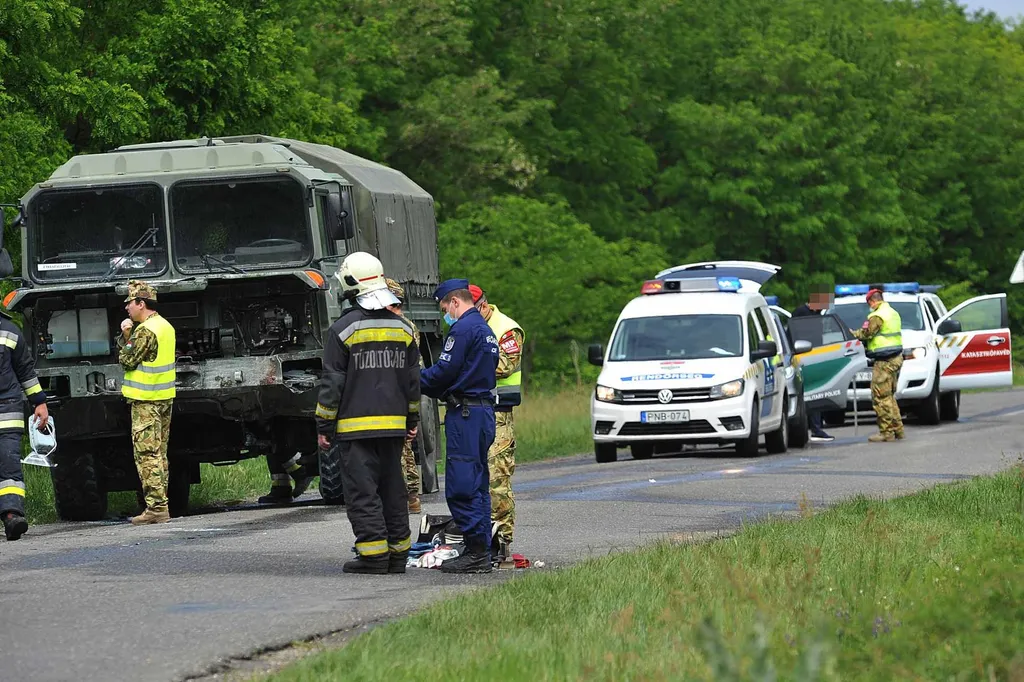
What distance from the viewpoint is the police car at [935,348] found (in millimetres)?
28312

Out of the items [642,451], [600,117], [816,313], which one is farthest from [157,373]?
[600,117]

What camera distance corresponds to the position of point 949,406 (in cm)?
3012

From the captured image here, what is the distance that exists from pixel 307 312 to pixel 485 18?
3154 cm

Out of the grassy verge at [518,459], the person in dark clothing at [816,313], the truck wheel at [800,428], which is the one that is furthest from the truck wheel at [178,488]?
the person in dark clothing at [816,313]

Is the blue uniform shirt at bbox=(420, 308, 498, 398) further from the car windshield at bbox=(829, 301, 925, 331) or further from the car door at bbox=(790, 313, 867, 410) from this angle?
the car windshield at bbox=(829, 301, 925, 331)

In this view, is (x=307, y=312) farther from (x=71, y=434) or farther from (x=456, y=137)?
(x=456, y=137)

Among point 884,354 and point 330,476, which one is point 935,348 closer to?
point 884,354

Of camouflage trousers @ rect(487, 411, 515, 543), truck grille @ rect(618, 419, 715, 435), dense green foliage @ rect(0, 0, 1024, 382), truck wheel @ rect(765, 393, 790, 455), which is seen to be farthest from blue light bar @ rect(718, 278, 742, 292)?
camouflage trousers @ rect(487, 411, 515, 543)

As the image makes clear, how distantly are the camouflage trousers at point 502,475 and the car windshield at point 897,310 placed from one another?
17.7m

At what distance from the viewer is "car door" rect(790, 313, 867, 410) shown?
2608 cm

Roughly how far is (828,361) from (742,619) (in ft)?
61.6

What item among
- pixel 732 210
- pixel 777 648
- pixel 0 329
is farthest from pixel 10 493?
pixel 732 210

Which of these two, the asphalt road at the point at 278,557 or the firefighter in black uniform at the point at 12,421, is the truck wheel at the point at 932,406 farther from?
the firefighter in black uniform at the point at 12,421

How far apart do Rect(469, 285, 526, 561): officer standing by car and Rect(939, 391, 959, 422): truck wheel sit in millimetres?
19057
